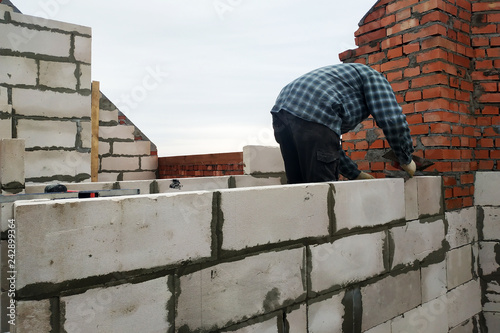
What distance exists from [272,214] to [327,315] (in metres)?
0.72

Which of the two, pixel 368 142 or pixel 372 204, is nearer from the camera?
pixel 372 204

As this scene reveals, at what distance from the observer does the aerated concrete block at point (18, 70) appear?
12.2ft

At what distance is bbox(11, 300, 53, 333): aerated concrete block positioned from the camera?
1.18m

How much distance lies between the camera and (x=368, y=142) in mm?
3576

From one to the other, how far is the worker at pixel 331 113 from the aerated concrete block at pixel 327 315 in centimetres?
78

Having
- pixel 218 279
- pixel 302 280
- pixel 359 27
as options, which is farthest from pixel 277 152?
pixel 218 279

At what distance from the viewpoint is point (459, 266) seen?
313cm

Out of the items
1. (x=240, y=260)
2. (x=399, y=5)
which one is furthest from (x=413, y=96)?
(x=240, y=260)

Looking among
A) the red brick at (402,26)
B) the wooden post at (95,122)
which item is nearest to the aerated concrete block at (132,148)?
the wooden post at (95,122)

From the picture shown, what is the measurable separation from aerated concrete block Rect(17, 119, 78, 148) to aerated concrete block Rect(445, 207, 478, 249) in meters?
3.85

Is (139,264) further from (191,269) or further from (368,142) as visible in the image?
(368,142)

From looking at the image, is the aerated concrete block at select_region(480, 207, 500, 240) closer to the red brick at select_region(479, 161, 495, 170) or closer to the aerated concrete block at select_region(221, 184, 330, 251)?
the red brick at select_region(479, 161, 495, 170)

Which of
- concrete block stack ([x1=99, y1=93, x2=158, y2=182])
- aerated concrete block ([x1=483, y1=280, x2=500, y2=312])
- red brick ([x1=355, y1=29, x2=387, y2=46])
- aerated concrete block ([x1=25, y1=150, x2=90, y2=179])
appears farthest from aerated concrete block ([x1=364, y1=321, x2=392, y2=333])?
concrete block stack ([x1=99, y1=93, x2=158, y2=182])

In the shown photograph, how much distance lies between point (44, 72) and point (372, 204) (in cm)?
360
